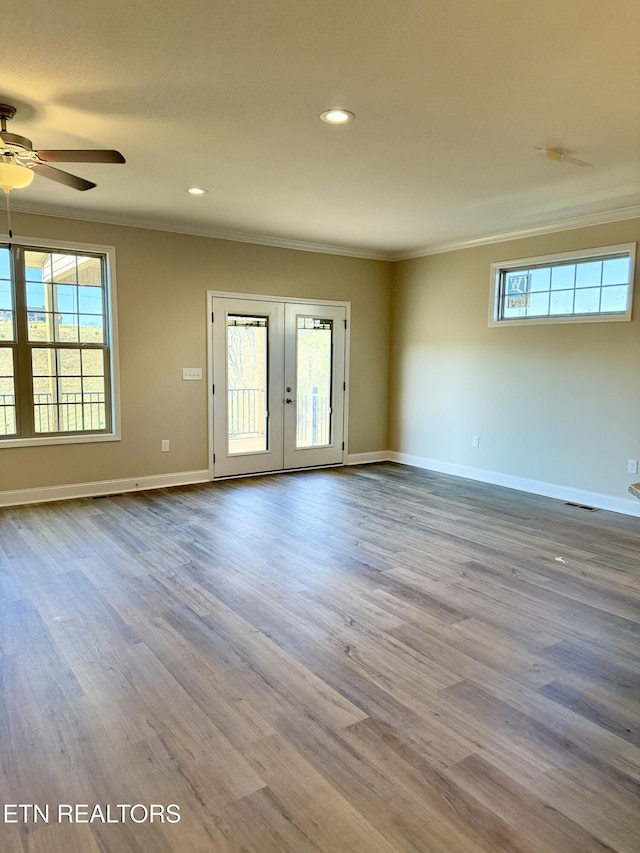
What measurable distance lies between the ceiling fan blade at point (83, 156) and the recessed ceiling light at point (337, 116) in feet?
3.67

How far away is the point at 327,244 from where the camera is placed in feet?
22.5

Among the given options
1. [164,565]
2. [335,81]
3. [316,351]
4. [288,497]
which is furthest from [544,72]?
[316,351]

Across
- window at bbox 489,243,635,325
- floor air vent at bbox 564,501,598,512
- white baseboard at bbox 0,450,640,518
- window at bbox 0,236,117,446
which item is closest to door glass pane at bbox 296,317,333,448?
white baseboard at bbox 0,450,640,518

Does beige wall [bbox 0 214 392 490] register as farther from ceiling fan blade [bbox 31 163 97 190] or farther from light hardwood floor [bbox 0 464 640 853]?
ceiling fan blade [bbox 31 163 97 190]

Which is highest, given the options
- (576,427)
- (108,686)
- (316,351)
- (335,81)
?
(335,81)

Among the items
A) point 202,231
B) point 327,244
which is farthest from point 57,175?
point 327,244

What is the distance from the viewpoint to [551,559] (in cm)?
397

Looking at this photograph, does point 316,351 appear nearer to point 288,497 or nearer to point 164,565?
point 288,497

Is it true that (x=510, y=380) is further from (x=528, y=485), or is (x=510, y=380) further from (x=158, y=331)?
(x=158, y=331)

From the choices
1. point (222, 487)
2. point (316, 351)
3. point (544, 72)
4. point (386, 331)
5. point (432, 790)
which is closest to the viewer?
point (432, 790)

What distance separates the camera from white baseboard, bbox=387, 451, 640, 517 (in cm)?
521

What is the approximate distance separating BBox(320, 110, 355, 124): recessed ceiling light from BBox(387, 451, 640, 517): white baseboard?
4.05 meters

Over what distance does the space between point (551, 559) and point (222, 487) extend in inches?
135

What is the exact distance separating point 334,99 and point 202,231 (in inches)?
132
